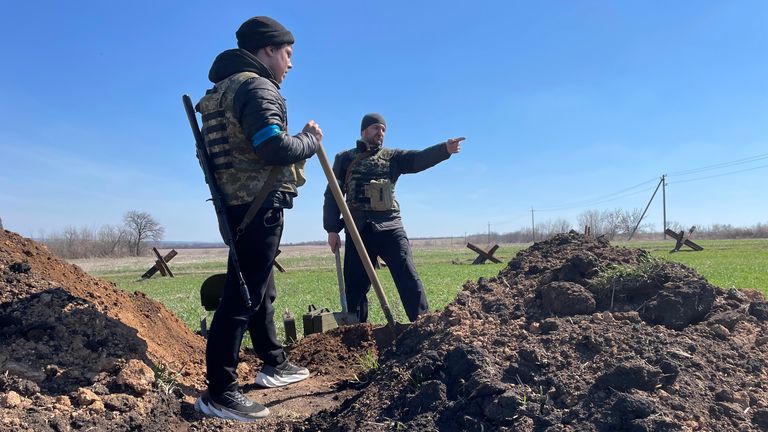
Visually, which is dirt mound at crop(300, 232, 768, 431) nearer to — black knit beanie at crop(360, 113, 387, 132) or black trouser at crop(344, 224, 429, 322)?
black trouser at crop(344, 224, 429, 322)

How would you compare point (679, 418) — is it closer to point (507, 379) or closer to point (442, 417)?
point (507, 379)

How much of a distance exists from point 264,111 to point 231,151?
0.34 m

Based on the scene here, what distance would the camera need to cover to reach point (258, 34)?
10.5 feet

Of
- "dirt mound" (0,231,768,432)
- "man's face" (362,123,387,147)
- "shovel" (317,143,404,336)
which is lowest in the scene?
"dirt mound" (0,231,768,432)

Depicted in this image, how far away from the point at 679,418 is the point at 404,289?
2.87 metres

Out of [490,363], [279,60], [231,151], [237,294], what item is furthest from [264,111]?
[490,363]

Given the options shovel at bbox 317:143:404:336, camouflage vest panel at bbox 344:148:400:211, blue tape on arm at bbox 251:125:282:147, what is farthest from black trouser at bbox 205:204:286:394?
camouflage vest panel at bbox 344:148:400:211

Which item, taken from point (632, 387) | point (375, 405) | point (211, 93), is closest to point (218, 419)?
point (375, 405)

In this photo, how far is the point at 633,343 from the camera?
2.62 meters

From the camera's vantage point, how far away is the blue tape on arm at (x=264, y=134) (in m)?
2.83

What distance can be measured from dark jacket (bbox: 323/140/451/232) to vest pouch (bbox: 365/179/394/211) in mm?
59

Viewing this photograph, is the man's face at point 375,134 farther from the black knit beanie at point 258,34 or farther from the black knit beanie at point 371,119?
the black knit beanie at point 258,34

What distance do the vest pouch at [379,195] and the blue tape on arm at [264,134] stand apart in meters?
2.10

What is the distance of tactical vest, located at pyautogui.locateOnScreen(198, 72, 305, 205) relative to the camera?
300 cm
